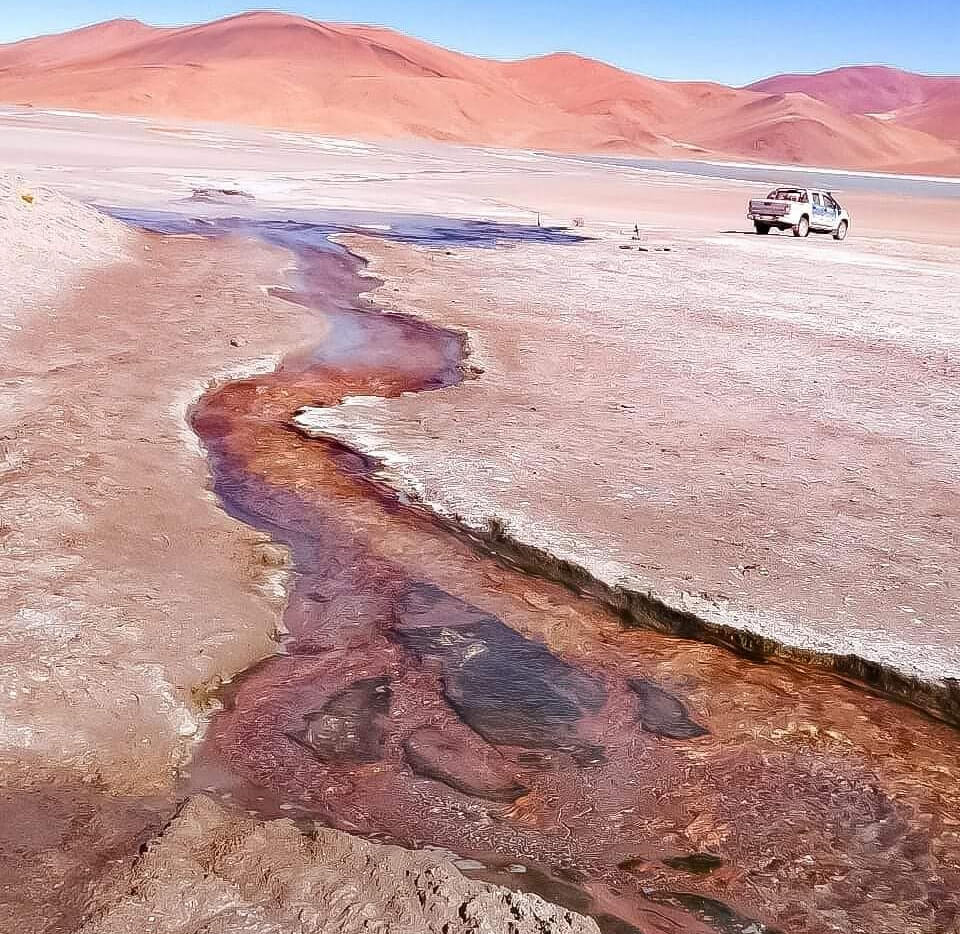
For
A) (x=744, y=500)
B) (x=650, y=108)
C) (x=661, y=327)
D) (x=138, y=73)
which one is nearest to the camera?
(x=744, y=500)

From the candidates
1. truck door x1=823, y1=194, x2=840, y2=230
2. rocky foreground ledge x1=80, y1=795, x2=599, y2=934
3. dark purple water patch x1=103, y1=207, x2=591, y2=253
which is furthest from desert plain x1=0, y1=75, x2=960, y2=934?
truck door x1=823, y1=194, x2=840, y2=230

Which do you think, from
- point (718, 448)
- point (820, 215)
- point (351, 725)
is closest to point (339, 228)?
point (820, 215)

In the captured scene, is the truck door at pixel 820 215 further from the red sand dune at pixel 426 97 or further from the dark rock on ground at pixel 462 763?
the red sand dune at pixel 426 97

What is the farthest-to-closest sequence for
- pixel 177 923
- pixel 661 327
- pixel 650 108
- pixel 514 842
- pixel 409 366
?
pixel 650 108 → pixel 661 327 → pixel 409 366 → pixel 514 842 → pixel 177 923

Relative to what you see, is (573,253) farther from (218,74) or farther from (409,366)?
(218,74)

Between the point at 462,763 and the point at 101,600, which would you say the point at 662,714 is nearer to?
the point at 462,763

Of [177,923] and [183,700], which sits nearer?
[177,923]

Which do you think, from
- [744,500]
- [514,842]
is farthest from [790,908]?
[744,500]
